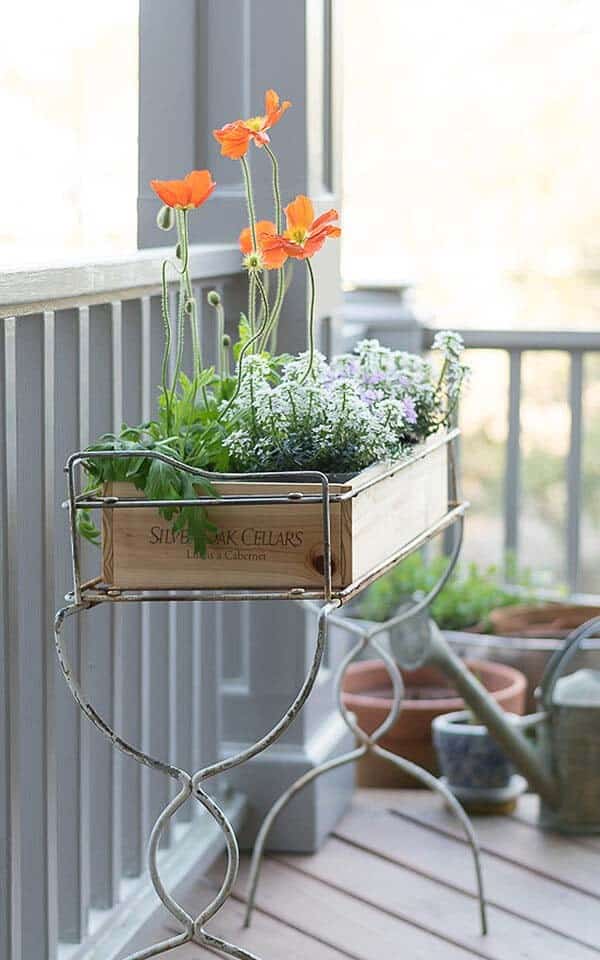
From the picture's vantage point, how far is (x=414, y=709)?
3312 mm

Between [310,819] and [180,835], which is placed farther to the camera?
[310,819]

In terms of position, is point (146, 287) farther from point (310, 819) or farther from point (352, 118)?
point (352, 118)

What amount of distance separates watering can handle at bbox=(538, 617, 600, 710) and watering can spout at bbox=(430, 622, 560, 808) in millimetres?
49

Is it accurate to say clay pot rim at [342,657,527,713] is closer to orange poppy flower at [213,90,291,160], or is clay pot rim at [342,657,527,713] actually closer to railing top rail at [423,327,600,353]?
railing top rail at [423,327,600,353]

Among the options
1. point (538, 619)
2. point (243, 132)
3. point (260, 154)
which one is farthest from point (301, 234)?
point (538, 619)

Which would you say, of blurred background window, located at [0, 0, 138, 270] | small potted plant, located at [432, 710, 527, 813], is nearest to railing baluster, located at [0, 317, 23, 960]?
small potted plant, located at [432, 710, 527, 813]

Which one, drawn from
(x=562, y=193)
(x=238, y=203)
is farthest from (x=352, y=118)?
(x=238, y=203)

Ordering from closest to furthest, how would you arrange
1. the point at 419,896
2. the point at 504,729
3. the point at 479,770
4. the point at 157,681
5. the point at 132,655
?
the point at 132,655 < the point at 157,681 < the point at 419,896 < the point at 504,729 < the point at 479,770

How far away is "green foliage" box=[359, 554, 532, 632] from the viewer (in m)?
3.59

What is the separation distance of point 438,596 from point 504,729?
71 cm

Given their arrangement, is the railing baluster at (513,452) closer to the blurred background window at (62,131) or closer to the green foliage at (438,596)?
the green foliage at (438,596)

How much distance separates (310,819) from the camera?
2.83m

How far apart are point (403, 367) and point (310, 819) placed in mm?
1026

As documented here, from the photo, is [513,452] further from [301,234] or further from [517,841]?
[301,234]
